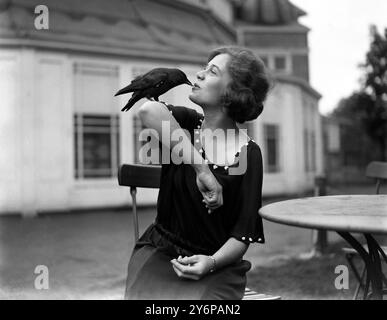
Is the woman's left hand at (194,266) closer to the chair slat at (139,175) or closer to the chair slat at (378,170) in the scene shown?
the chair slat at (139,175)

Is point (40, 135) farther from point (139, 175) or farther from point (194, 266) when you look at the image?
point (194, 266)

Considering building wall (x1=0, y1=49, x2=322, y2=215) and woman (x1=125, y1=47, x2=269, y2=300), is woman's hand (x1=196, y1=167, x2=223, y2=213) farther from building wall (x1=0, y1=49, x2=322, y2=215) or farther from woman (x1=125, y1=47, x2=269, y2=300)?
building wall (x1=0, y1=49, x2=322, y2=215)

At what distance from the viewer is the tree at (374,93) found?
5527 millimetres

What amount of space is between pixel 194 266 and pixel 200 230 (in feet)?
0.42

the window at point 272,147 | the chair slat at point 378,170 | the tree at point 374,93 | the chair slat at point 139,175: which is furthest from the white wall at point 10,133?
the chair slat at point 378,170

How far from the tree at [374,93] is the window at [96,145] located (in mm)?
4594

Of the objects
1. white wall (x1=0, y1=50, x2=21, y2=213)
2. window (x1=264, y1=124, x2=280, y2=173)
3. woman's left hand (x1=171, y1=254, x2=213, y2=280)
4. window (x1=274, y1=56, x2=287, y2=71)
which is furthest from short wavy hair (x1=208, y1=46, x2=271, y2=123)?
window (x1=274, y1=56, x2=287, y2=71)

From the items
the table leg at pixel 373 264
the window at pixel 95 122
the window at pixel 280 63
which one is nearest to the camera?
the table leg at pixel 373 264

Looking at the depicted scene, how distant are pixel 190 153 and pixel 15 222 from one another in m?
6.55

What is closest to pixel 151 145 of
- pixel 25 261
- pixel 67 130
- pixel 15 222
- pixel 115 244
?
pixel 25 261

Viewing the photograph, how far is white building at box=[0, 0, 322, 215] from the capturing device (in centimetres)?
795

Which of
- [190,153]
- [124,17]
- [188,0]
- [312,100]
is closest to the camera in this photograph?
[190,153]
